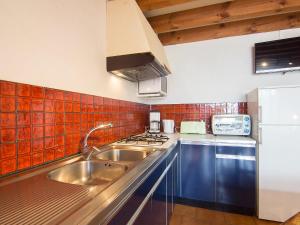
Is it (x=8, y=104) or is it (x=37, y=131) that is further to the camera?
(x=37, y=131)

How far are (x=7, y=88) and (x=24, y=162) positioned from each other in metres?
0.38

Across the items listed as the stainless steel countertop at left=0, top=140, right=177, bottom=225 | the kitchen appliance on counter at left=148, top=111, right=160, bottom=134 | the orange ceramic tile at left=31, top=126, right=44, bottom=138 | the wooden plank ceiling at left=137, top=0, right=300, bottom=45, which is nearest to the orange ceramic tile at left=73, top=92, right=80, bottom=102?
the orange ceramic tile at left=31, top=126, right=44, bottom=138

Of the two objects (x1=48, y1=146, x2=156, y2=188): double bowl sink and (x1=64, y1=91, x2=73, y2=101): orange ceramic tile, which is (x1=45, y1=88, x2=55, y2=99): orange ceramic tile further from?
(x1=48, y1=146, x2=156, y2=188): double bowl sink

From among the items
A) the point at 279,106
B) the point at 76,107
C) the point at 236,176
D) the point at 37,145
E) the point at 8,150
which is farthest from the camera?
the point at 236,176

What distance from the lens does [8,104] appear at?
31.0 inches

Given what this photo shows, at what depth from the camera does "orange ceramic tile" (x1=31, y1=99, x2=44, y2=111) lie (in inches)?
35.6

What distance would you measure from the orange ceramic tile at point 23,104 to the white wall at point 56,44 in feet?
0.32

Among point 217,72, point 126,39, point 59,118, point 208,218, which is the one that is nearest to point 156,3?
point 126,39

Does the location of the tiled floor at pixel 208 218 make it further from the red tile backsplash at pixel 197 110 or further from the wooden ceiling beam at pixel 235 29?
the wooden ceiling beam at pixel 235 29

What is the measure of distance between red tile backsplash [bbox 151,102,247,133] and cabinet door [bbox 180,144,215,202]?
0.69 m

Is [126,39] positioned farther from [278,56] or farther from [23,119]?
[278,56]

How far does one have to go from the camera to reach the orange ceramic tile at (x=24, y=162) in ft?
2.74

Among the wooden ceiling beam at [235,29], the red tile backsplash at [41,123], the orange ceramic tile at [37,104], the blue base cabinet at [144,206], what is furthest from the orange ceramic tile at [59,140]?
the wooden ceiling beam at [235,29]

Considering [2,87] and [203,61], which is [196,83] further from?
[2,87]
